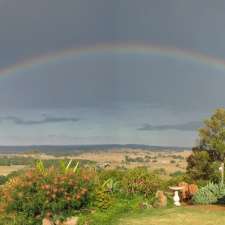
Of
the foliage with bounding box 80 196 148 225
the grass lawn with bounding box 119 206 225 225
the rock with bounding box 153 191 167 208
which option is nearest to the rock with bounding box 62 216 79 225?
the foliage with bounding box 80 196 148 225

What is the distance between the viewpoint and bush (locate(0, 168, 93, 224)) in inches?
723

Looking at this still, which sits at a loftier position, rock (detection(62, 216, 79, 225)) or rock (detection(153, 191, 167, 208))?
rock (detection(153, 191, 167, 208))

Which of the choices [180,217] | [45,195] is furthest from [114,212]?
[45,195]

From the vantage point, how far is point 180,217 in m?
18.5

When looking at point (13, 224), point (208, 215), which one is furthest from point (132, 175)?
point (13, 224)

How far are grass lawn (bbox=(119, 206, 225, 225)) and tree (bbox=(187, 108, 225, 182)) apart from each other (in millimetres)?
16370

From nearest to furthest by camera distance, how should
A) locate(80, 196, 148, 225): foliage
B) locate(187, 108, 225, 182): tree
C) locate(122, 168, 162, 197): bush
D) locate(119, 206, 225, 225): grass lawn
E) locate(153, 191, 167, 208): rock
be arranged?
1. locate(119, 206, 225, 225): grass lawn
2. locate(80, 196, 148, 225): foliage
3. locate(153, 191, 167, 208): rock
4. locate(122, 168, 162, 197): bush
5. locate(187, 108, 225, 182): tree

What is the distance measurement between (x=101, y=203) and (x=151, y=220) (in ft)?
8.18

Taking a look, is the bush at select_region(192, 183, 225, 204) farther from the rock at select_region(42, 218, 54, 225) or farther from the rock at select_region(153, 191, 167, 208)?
the rock at select_region(42, 218, 54, 225)

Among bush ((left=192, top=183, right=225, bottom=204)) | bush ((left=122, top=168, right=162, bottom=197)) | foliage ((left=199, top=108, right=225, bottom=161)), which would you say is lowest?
bush ((left=192, top=183, right=225, bottom=204))

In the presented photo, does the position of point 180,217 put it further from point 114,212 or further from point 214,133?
point 214,133

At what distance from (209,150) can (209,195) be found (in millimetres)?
15975

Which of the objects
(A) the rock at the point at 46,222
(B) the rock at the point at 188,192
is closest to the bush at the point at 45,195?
(A) the rock at the point at 46,222

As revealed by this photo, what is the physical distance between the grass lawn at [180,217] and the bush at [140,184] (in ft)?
7.49
